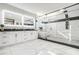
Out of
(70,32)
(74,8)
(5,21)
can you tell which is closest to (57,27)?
(70,32)

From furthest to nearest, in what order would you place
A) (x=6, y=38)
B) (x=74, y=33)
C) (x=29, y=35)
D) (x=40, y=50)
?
(x=29, y=35)
(x=74, y=33)
(x=6, y=38)
(x=40, y=50)

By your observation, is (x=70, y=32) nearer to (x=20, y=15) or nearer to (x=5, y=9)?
(x=20, y=15)

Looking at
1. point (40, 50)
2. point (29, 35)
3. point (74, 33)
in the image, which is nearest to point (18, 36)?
point (29, 35)

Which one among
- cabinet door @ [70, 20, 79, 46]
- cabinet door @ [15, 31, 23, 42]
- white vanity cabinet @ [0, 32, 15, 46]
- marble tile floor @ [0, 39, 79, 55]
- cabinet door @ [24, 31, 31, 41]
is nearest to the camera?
marble tile floor @ [0, 39, 79, 55]

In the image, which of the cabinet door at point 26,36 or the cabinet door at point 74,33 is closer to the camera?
the cabinet door at point 74,33

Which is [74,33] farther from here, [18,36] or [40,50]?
[18,36]

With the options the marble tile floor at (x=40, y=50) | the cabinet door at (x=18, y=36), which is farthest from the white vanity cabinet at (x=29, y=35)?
the marble tile floor at (x=40, y=50)

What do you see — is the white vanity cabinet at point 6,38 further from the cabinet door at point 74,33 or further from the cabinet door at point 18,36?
the cabinet door at point 74,33

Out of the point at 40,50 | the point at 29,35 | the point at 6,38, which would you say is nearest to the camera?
the point at 40,50

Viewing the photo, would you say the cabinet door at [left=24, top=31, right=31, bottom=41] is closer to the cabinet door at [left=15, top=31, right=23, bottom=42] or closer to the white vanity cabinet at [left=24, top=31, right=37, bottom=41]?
the white vanity cabinet at [left=24, top=31, right=37, bottom=41]

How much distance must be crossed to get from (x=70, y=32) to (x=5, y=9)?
4.36 meters

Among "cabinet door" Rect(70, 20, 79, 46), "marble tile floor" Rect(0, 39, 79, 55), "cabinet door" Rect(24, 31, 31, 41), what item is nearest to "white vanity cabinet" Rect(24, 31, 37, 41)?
"cabinet door" Rect(24, 31, 31, 41)

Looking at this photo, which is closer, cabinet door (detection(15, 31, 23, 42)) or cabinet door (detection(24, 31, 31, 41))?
cabinet door (detection(15, 31, 23, 42))

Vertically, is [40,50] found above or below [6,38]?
below
